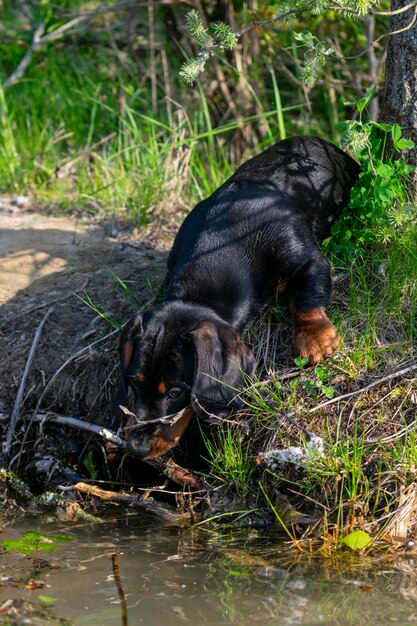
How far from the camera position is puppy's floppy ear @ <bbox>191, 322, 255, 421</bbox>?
144 inches

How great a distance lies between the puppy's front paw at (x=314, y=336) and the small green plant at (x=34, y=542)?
126 cm

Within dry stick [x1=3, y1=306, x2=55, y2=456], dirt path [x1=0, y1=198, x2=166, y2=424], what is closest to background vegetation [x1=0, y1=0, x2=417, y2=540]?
dirt path [x1=0, y1=198, x2=166, y2=424]

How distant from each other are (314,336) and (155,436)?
84cm

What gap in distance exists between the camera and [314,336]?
398cm

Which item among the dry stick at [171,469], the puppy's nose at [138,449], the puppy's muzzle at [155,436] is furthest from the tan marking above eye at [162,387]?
the dry stick at [171,469]

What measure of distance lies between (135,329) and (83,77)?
4.99m

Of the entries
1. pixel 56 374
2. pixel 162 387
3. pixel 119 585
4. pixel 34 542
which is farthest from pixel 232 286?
pixel 119 585

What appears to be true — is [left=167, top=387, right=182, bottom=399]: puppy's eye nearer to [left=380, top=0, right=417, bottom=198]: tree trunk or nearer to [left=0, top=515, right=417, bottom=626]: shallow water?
[left=0, top=515, right=417, bottom=626]: shallow water

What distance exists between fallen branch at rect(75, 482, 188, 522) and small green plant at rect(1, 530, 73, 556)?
355 millimetres

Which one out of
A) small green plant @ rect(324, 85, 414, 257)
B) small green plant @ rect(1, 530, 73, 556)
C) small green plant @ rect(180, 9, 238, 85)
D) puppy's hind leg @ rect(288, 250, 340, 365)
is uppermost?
small green plant @ rect(180, 9, 238, 85)

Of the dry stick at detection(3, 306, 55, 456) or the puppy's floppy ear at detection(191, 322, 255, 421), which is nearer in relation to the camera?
the puppy's floppy ear at detection(191, 322, 255, 421)

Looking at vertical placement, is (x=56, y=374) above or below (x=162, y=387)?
below

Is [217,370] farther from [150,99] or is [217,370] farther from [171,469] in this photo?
[150,99]

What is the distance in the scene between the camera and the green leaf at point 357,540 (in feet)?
11.0
